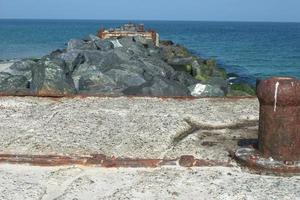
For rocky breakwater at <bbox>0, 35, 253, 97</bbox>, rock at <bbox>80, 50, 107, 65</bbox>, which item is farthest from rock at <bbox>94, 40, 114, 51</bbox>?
rock at <bbox>80, 50, 107, 65</bbox>

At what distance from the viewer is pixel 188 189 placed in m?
2.84

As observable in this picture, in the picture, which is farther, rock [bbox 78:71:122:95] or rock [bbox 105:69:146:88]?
rock [bbox 105:69:146:88]

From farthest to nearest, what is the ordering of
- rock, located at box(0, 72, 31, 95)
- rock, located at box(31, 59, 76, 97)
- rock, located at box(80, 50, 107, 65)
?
rock, located at box(80, 50, 107, 65)
rock, located at box(0, 72, 31, 95)
rock, located at box(31, 59, 76, 97)

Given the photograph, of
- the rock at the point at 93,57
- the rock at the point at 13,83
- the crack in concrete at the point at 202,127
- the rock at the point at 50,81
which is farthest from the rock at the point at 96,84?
the crack in concrete at the point at 202,127

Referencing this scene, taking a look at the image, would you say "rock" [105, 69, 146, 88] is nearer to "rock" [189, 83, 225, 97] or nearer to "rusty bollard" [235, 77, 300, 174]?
"rock" [189, 83, 225, 97]

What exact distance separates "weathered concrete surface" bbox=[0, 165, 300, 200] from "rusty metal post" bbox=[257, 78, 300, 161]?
198 millimetres

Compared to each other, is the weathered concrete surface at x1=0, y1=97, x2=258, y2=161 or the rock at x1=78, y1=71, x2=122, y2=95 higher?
the weathered concrete surface at x1=0, y1=97, x2=258, y2=161

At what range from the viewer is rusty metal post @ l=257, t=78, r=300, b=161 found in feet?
9.90

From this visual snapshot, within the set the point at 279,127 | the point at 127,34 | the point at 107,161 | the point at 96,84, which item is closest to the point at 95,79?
the point at 96,84

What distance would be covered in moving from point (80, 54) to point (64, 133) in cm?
758

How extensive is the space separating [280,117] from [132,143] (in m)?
1.10

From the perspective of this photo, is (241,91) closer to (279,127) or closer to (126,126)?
(126,126)

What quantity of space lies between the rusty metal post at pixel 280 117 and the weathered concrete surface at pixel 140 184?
0.20 metres

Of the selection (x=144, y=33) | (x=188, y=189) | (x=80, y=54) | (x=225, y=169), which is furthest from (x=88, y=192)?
(x=144, y=33)
